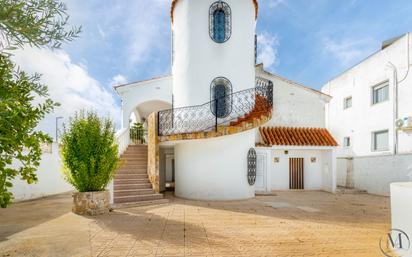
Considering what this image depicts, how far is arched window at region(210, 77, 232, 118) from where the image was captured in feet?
36.1

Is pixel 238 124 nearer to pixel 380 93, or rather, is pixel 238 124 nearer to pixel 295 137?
pixel 295 137

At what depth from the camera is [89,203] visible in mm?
7703

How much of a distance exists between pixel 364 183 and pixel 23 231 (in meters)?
16.0

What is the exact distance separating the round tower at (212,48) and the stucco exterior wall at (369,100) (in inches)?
309

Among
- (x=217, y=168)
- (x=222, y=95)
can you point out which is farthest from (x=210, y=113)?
(x=217, y=168)

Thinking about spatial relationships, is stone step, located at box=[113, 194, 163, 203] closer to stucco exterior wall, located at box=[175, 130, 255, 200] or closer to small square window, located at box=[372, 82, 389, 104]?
stucco exterior wall, located at box=[175, 130, 255, 200]

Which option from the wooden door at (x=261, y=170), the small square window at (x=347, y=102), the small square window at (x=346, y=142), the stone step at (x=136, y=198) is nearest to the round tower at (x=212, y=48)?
the wooden door at (x=261, y=170)

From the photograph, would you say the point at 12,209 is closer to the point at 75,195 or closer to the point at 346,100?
the point at 75,195

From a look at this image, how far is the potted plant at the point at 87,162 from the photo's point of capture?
775 centimetres

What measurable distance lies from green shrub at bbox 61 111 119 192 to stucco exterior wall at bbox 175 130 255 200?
366cm

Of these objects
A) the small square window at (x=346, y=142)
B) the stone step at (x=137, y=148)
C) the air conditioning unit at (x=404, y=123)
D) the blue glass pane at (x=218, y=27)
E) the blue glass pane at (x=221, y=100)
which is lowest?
the stone step at (x=137, y=148)

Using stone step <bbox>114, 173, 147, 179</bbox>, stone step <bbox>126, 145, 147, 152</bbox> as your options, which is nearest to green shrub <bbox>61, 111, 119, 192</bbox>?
stone step <bbox>114, 173, 147, 179</bbox>

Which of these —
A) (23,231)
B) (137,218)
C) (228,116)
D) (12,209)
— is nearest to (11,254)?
(23,231)

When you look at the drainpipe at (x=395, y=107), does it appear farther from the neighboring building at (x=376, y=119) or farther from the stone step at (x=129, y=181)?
the stone step at (x=129, y=181)
